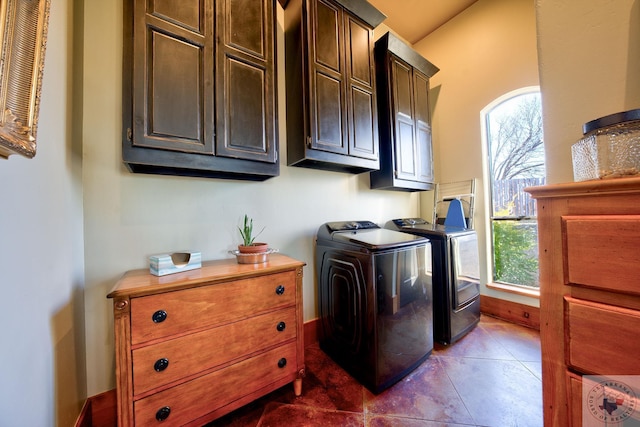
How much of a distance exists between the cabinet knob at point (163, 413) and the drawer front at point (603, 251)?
5.72 feet

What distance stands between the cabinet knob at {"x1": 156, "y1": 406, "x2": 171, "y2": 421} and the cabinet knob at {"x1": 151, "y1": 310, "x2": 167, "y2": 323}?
16.5 inches

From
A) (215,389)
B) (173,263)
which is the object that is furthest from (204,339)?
(173,263)

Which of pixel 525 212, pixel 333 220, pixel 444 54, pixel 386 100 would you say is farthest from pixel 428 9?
pixel 333 220

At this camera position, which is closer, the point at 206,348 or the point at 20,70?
the point at 20,70

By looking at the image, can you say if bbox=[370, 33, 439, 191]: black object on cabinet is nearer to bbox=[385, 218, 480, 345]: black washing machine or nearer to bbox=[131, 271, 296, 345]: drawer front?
bbox=[385, 218, 480, 345]: black washing machine

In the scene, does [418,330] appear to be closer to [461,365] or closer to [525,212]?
[461,365]

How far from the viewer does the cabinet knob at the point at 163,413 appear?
3.29ft

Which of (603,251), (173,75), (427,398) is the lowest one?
(427,398)

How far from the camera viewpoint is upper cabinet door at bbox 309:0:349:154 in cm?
173

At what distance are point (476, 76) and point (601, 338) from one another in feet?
10.3

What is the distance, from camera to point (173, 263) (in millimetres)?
1244

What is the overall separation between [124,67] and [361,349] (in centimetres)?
225

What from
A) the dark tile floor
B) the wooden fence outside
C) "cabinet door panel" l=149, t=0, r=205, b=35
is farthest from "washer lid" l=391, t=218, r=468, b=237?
"cabinet door panel" l=149, t=0, r=205, b=35

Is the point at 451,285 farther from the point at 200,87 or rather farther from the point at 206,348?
the point at 200,87
